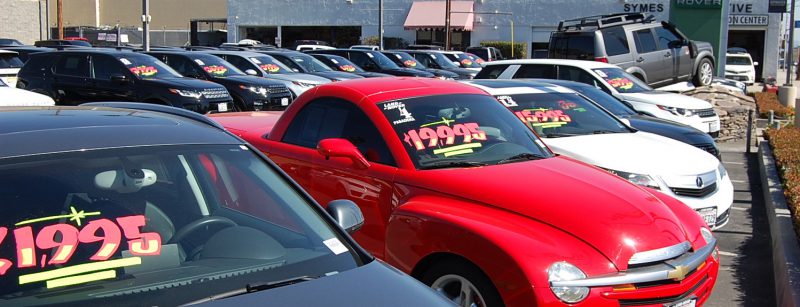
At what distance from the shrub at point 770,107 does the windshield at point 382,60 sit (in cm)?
1020

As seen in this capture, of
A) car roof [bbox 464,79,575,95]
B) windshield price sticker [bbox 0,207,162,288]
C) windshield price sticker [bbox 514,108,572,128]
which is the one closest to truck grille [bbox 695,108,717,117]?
car roof [bbox 464,79,575,95]

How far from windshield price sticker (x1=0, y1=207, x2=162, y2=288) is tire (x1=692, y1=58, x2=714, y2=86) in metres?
17.8

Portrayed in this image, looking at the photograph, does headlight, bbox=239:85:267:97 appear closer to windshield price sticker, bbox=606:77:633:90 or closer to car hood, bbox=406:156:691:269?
windshield price sticker, bbox=606:77:633:90

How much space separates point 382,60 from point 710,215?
18.0m

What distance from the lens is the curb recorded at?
5291 millimetres

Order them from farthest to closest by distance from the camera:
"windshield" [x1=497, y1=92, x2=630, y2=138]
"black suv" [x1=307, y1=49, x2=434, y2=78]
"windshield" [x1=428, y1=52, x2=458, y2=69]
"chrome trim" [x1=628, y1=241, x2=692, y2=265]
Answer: "windshield" [x1=428, y1=52, x2=458, y2=69] < "black suv" [x1=307, y1=49, x2=434, y2=78] < "windshield" [x1=497, y1=92, x2=630, y2=138] < "chrome trim" [x1=628, y1=241, x2=692, y2=265]

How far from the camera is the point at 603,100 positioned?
10227 millimetres

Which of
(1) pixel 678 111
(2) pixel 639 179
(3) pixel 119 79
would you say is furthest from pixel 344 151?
(3) pixel 119 79

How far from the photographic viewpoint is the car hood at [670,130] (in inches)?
376

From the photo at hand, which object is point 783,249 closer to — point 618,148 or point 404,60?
point 618,148

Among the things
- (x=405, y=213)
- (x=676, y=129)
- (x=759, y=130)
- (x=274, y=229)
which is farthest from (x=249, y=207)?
(x=759, y=130)

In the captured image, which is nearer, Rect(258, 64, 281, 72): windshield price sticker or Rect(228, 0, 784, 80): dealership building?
Rect(258, 64, 281, 72): windshield price sticker

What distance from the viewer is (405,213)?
4.64 meters

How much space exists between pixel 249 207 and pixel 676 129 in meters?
7.59
